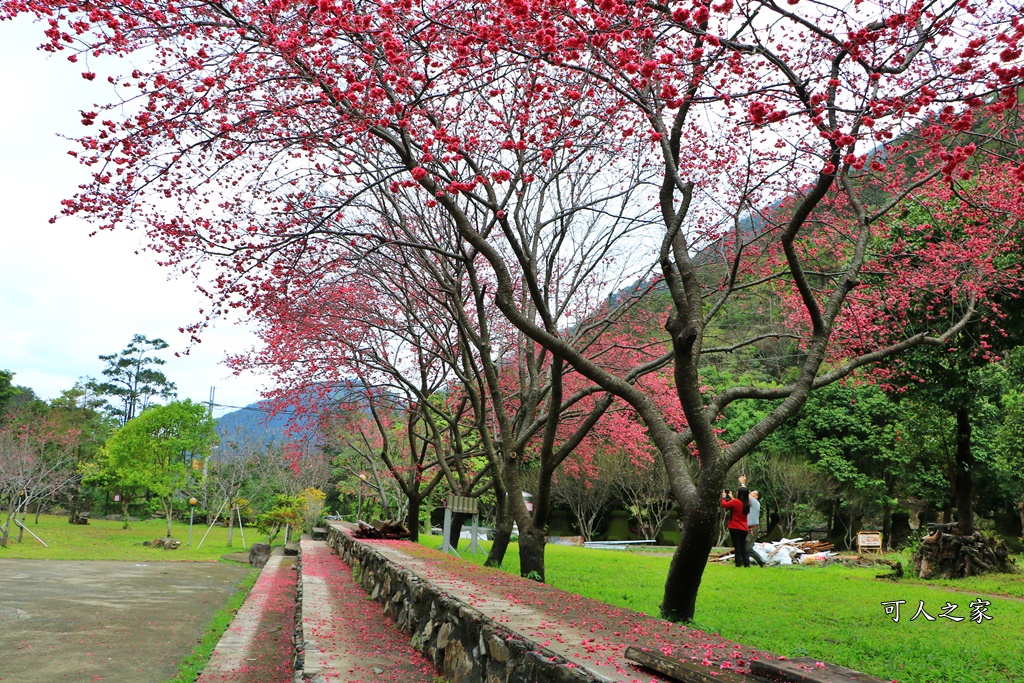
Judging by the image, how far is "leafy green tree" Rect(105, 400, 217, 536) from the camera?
3009 cm

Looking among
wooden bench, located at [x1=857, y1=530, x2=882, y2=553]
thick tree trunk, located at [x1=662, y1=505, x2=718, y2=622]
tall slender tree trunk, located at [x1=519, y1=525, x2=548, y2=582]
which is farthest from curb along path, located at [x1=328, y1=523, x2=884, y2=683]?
wooden bench, located at [x1=857, y1=530, x2=882, y2=553]

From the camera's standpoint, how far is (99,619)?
32.6 feet

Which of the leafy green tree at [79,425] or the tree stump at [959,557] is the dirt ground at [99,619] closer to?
the tree stump at [959,557]

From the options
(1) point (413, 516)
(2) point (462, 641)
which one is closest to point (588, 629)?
(2) point (462, 641)

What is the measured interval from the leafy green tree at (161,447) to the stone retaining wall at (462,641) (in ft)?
84.8

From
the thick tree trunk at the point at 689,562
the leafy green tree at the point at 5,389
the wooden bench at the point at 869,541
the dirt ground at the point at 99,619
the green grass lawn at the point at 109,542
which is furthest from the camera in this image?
the leafy green tree at the point at 5,389

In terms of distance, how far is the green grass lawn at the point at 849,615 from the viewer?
16.3ft

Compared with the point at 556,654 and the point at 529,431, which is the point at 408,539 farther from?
the point at 556,654

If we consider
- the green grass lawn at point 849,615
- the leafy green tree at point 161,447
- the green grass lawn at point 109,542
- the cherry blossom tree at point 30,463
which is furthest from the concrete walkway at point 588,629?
the leafy green tree at point 161,447

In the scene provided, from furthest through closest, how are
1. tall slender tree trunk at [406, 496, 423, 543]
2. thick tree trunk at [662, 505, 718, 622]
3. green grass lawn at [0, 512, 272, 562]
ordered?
green grass lawn at [0, 512, 272, 562] < tall slender tree trunk at [406, 496, 423, 543] < thick tree trunk at [662, 505, 718, 622]

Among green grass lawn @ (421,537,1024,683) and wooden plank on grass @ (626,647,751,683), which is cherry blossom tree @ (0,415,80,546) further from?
wooden plank on grass @ (626,647,751,683)

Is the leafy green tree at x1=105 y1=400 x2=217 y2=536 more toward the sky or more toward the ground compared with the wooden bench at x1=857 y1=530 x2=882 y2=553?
more toward the sky

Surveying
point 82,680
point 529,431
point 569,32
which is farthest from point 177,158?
point 529,431

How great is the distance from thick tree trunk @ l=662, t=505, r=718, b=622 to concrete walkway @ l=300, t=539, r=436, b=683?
6.82 feet
